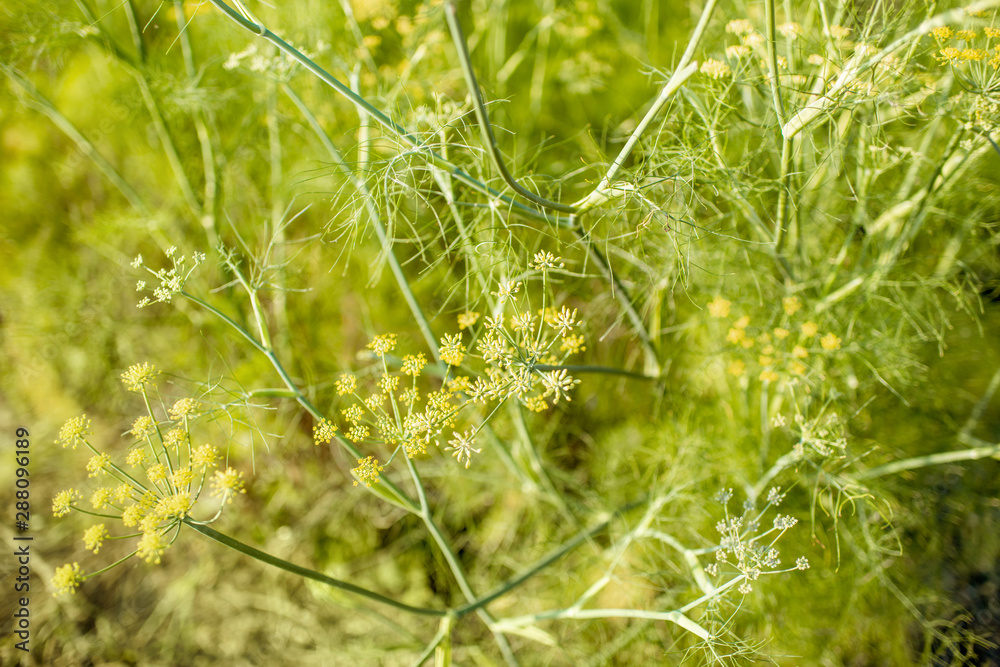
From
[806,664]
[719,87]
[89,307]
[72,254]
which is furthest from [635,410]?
[72,254]

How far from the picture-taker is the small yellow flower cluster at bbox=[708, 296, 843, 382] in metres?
1.50

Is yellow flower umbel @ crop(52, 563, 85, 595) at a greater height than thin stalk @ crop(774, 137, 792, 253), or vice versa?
thin stalk @ crop(774, 137, 792, 253)

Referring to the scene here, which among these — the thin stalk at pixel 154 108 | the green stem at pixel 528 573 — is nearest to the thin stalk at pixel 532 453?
the green stem at pixel 528 573

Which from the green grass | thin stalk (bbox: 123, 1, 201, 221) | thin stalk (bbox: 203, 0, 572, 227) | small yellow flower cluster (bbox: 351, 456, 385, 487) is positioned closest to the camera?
Answer: thin stalk (bbox: 203, 0, 572, 227)

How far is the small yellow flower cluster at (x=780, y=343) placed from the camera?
1505 millimetres

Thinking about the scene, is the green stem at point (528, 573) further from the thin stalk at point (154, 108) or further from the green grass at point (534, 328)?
the thin stalk at point (154, 108)

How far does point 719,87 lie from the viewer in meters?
1.46

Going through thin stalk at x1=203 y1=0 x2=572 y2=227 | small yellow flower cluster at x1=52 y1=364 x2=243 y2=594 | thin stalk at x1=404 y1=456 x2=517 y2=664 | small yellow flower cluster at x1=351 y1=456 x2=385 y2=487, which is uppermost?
thin stalk at x1=203 y1=0 x2=572 y2=227

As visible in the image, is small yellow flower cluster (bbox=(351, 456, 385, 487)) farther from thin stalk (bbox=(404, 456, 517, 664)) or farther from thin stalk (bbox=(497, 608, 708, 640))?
thin stalk (bbox=(497, 608, 708, 640))

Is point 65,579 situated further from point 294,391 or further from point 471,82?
point 471,82

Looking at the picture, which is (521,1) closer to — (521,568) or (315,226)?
(315,226)

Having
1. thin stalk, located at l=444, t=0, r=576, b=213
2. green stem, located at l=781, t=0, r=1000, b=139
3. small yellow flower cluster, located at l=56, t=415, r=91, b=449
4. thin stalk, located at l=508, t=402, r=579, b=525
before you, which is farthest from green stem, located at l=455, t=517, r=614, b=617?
green stem, located at l=781, t=0, r=1000, b=139

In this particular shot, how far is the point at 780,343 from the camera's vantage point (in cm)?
163

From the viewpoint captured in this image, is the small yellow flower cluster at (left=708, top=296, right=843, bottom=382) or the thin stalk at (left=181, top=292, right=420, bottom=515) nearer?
the thin stalk at (left=181, top=292, right=420, bottom=515)
